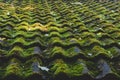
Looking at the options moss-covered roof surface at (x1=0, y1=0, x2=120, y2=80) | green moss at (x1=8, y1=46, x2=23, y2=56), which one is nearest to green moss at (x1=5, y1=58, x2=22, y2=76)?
moss-covered roof surface at (x1=0, y1=0, x2=120, y2=80)

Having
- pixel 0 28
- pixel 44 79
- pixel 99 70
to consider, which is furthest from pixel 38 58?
pixel 0 28

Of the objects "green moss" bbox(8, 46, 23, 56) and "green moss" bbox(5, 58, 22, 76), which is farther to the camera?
"green moss" bbox(8, 46, 23, 56)

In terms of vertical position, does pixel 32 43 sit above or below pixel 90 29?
above

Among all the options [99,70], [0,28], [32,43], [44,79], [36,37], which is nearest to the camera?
[44,79]

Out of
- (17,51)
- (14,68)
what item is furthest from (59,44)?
(14,68)

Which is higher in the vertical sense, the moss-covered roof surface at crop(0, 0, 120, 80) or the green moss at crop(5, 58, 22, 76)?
the green moss at crop(5, 58, 22, 76)

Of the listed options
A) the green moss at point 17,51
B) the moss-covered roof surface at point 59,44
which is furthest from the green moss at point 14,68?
the green moss at point 17,51

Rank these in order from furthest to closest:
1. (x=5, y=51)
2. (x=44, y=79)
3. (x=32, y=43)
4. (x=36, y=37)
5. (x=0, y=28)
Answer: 1. (x=0, y=28)
2. (x=36, y=37)
3. (x=32, y=43)
4. (x=5, y=51)
5. (x=44, y=79)

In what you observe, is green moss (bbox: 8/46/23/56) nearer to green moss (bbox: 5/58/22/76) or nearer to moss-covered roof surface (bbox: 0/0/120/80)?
moss-covered roof surface (bbox: 0/0/120/80)

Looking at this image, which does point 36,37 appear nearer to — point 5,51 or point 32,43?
point 32,43
